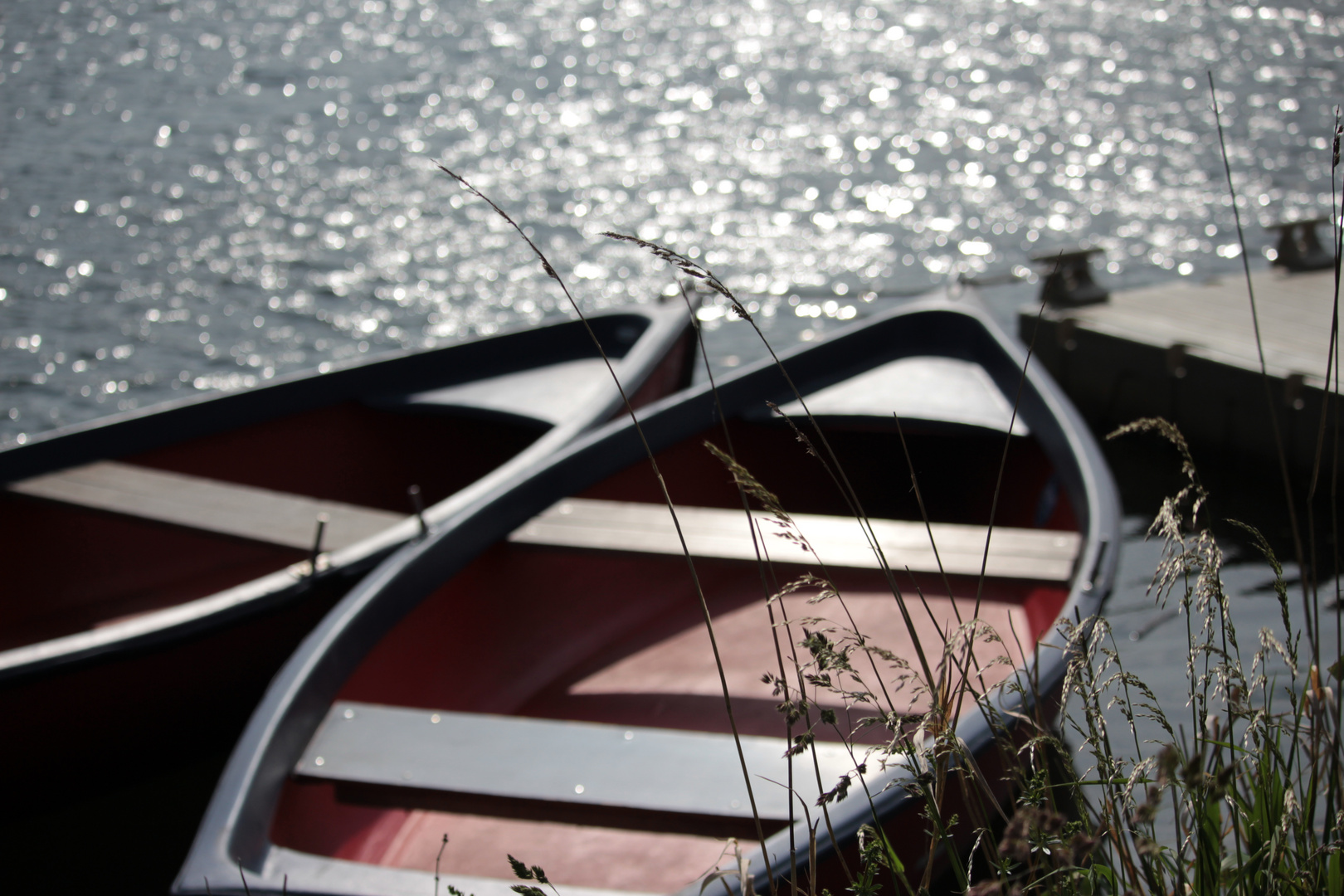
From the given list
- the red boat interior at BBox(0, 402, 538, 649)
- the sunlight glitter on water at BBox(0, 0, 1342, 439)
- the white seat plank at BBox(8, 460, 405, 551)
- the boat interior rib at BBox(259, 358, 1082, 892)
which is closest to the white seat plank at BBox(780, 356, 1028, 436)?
the boat interior rib at BBox(259, 358, 1082, 892)

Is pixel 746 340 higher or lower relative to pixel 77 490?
lower

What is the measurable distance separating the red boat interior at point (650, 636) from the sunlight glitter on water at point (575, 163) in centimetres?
198

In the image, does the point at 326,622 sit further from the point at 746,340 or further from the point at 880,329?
the point at 746,340

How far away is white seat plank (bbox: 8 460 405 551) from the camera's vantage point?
3.70 metres

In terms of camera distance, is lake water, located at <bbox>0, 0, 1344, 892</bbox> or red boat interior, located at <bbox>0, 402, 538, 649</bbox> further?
lake water, located at <bbox>0, 0, 1344, 892</bbox>

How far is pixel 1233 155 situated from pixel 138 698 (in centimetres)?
1265

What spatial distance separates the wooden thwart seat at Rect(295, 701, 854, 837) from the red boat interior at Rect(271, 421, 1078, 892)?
0.07 ft

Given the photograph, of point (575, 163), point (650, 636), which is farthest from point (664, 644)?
point (575, 163)

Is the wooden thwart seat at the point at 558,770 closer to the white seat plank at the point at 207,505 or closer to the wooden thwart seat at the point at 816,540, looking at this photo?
the wooden thwart seat at the point at 816,540

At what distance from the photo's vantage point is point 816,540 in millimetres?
3525

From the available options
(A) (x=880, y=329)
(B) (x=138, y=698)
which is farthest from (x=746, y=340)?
(B) (x=138, y=698)

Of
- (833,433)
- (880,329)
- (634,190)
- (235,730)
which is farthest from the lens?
(634,190)

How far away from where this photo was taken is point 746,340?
8.77 metres

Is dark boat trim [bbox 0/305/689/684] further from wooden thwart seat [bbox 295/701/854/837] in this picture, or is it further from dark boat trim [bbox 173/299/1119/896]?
wooden thwart seat [bbox 295/701/854/837]
